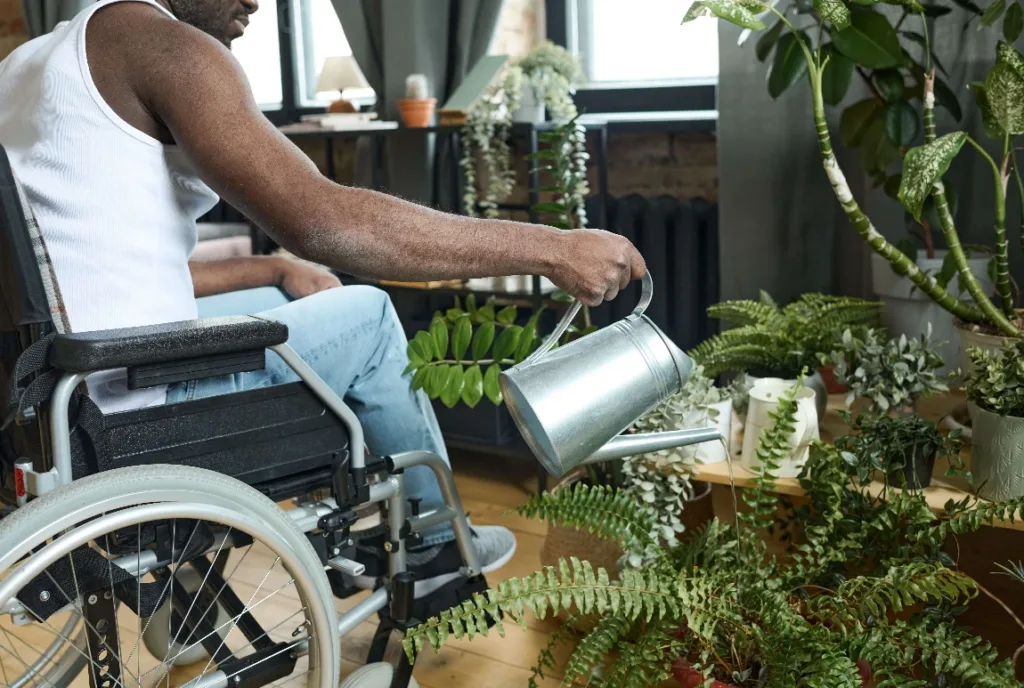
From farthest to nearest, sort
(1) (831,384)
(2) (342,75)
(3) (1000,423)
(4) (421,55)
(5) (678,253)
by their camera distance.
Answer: (2) (342,75)
(4) (421,55)
(5) (678,253)
(1) (831,384)
(3) (1000,423)

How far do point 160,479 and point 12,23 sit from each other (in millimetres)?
4260

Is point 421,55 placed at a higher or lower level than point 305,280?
higher

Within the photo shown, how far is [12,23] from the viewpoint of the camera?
14.9 ft

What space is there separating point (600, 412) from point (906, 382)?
29.2 inches

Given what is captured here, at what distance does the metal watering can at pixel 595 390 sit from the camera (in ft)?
3.64

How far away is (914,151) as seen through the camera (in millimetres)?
1566

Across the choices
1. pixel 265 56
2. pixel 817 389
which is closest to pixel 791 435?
pixel 817 389

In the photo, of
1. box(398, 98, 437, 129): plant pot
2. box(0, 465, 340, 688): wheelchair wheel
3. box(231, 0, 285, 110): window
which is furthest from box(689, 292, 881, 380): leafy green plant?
box(231, 0, 285, 110): window

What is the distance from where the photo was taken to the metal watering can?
3.64 feet

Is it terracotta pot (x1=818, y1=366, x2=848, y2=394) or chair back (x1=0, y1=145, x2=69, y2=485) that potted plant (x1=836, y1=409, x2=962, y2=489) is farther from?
chair back (x1=0, y1=145, x2=69, y2=485)

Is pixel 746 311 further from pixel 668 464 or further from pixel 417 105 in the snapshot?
pixel 417 105

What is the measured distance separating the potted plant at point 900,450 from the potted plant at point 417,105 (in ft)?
5.17

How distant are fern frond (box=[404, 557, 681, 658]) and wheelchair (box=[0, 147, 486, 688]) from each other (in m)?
0.13

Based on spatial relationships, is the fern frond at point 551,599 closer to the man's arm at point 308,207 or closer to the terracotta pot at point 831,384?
the man's arm at point 308,207
